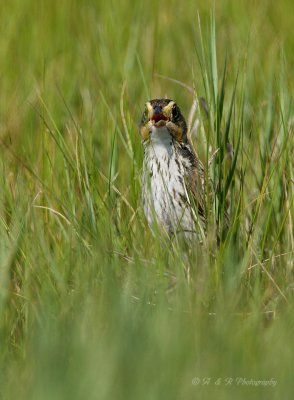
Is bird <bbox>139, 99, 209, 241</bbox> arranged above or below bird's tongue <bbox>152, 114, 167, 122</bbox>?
below

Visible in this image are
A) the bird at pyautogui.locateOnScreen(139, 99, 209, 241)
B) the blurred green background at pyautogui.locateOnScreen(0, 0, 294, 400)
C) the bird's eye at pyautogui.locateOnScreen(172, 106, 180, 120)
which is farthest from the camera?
the bird's eye at pyautogui.locateOnScreen(172, 106, 180, 120)

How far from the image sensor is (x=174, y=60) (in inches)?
256

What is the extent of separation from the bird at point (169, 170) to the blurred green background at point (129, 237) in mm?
77

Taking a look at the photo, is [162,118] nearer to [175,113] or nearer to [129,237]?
[175,113]

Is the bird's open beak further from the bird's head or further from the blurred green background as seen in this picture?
the blurred green background

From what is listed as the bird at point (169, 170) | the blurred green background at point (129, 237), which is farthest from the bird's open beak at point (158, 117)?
the blurred green background at point (129, 237)

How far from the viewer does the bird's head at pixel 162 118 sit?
15.0 ft

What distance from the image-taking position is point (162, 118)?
15.1 feet

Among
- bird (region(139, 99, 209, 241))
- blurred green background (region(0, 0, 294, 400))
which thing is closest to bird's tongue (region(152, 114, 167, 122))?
bird (region(139, 99, 209, 241))

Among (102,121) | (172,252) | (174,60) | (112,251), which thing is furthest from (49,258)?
(174,60)

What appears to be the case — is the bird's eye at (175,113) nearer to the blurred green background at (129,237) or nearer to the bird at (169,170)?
the bird at (169,170)

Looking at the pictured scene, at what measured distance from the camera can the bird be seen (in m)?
4.53

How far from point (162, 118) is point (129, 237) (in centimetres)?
65

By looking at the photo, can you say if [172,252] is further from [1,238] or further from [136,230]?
[1,238]
